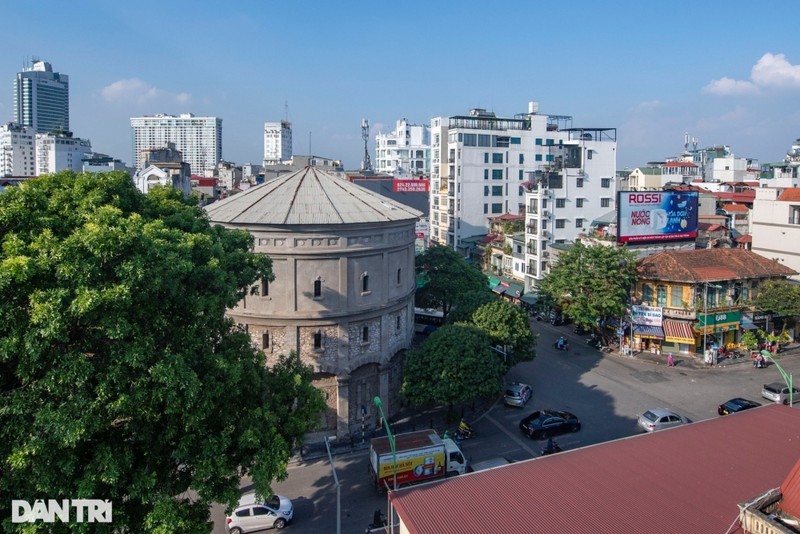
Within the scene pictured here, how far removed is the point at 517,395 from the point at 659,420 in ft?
28.0

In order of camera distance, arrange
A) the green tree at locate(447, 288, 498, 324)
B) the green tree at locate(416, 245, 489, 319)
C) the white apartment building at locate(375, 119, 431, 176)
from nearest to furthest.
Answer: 1. the green tree at locate(447, 288, 498, 324)
2. the green tree at locate(416, 245, 489, 319)
3. the white apartment building at locate(375, 119, 431, 176)

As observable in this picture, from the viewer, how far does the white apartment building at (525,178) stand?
65.9 metres

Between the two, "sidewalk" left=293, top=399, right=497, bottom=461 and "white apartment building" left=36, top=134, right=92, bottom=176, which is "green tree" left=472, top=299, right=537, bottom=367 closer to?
"sidewalk" left=293, top=399, right=497, bottom=461

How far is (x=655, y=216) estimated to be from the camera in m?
52.5

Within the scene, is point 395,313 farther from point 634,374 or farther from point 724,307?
point 724,307

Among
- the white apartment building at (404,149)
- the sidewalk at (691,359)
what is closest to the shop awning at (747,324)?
the sidewalk at (691,359)

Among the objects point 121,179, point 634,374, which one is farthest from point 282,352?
point 634,374

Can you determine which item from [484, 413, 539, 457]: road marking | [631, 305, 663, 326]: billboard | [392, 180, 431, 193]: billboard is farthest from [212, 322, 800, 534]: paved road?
[392, 180, 431, 193]: billboard

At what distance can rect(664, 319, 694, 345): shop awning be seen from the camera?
46031mm

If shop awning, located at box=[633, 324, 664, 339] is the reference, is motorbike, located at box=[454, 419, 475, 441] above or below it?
below

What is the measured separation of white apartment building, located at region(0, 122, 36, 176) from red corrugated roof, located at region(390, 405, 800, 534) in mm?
187096

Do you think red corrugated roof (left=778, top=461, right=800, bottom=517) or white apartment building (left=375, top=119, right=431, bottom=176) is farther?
white apartment building (left=375, top=119, right=431, bottom=176)

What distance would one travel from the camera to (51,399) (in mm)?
15062

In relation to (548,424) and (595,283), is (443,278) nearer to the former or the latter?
(595,283)
